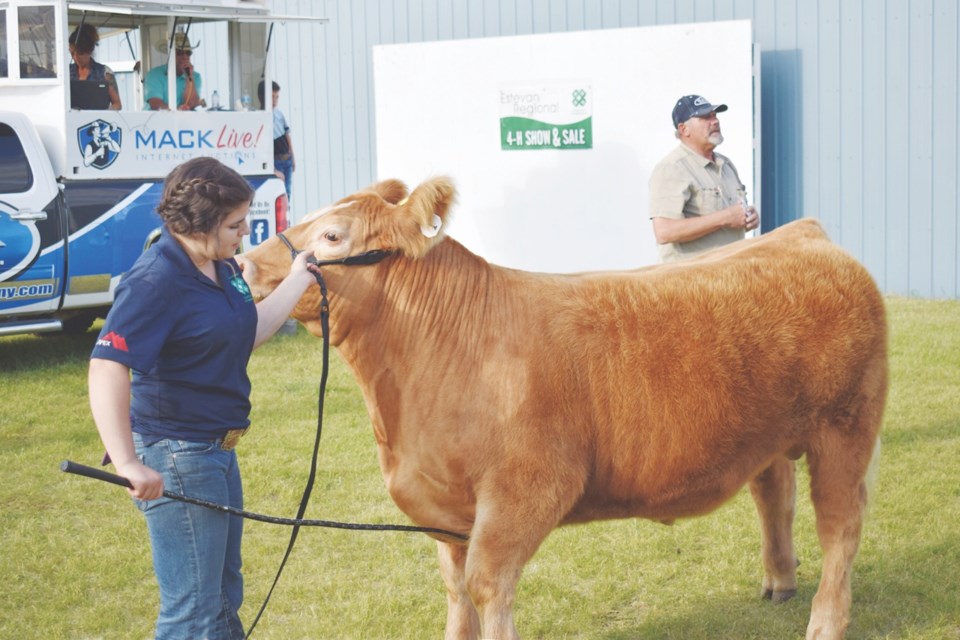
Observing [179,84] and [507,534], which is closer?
[507,534]

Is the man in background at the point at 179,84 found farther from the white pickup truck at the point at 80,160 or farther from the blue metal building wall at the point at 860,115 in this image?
the blue metal building wall at the point at 860,115

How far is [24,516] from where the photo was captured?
5.82 m

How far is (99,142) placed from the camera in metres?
9.62

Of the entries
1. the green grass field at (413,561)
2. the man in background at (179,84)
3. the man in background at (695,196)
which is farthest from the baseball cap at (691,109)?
the man in background at (179,84)

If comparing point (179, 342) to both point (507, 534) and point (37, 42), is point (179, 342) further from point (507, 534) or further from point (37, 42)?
point (37, 42)

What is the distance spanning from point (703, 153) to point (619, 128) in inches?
263

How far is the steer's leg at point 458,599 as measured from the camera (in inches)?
150

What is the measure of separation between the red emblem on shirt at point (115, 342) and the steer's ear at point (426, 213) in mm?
924

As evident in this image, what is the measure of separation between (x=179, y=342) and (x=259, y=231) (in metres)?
7.81

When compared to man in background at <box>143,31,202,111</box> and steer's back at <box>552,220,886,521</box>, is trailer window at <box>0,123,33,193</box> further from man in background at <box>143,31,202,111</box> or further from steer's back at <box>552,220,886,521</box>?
steer's back at <box>552,220,886,521</box>

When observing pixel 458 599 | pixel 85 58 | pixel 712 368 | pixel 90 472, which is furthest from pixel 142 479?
pixel 85 58

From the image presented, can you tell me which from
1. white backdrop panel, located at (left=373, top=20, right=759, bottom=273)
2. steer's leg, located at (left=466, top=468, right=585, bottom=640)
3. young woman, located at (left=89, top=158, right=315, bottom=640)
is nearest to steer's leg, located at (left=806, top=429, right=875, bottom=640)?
steer's leg, located at (left=466, top=468, right=585, bottom=640)

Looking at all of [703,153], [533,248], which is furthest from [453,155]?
[703,153]

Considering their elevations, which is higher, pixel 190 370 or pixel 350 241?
pixel 350 241
